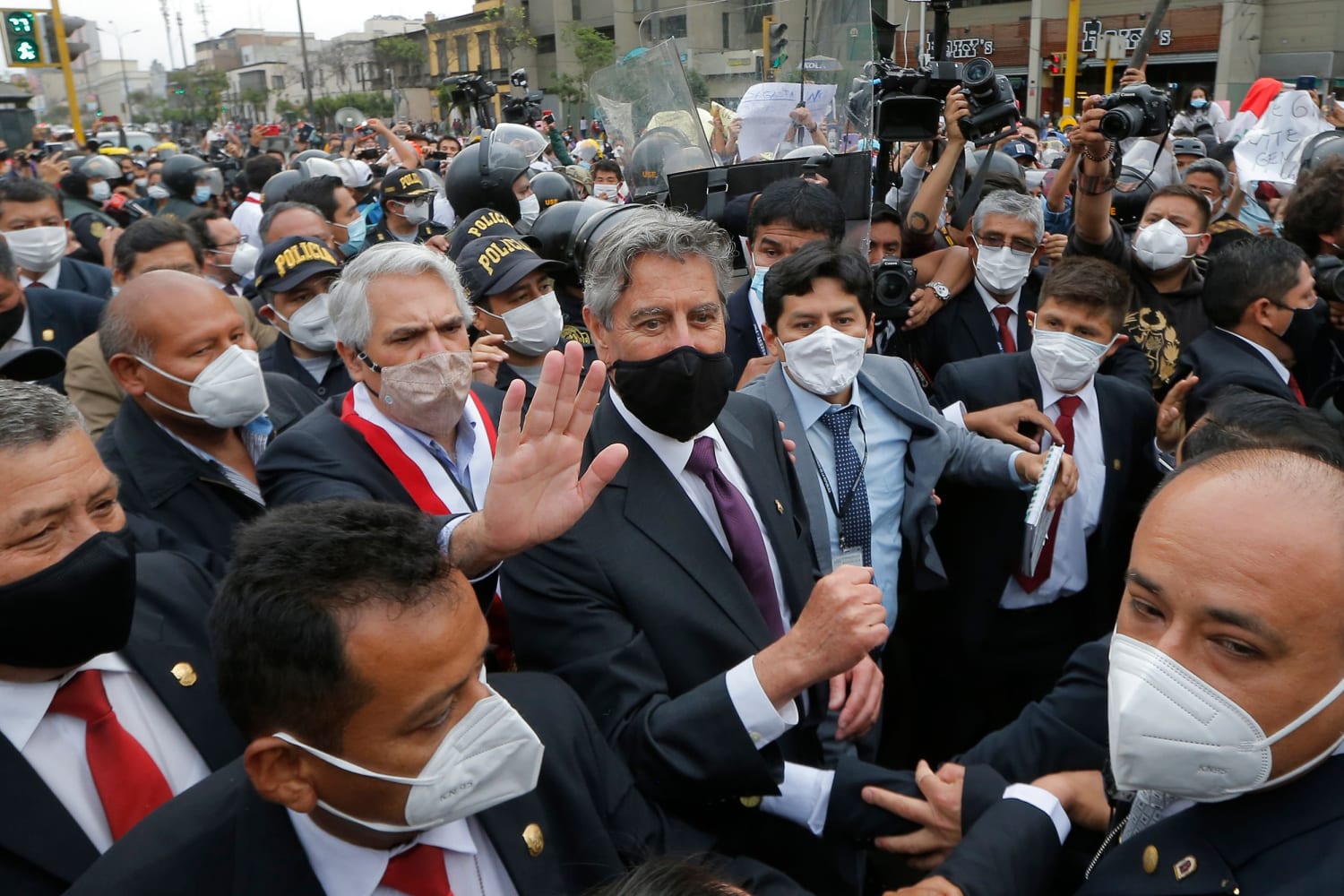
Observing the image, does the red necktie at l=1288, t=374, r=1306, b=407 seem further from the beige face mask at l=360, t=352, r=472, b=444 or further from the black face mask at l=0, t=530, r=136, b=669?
the black face mask at l=0, t=530, r=136, b=669

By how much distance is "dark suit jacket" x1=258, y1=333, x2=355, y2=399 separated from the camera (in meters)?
4.28

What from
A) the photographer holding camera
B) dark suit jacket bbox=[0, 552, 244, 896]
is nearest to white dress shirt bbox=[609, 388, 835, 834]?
dark suit jacket bbox=[0, 552, 244, 896]

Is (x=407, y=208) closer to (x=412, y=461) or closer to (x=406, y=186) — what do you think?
(x=406, y=186)

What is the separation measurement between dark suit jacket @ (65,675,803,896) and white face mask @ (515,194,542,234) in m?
5.33

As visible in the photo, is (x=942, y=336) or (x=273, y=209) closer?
(x=942, y=336)

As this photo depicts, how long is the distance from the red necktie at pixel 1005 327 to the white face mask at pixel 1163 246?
0.74 m

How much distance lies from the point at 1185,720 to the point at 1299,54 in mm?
36402

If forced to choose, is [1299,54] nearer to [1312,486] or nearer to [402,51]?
[1312,486]

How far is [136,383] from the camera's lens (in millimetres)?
2922

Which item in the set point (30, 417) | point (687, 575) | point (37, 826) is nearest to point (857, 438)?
point (687, 575)

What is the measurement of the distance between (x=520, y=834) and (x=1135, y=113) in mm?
4176

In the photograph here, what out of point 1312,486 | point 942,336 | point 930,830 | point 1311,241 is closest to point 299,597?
point 930,830

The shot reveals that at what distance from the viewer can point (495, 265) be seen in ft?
12.7

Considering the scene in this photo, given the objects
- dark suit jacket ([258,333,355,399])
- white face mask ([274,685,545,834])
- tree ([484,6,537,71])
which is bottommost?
white face mask ([274,685,545,834])
